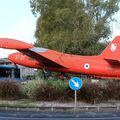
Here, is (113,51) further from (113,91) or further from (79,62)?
(113,91)

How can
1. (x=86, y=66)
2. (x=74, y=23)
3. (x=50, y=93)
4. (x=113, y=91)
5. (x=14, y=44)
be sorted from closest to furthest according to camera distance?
(x=50, y=93) → (x=113, y=91) → (x=14, y=44) → (x=86, y=66) → (x=74, y=23)

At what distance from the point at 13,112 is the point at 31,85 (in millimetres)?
4408

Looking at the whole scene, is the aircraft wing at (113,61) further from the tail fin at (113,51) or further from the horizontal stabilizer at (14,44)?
the horizontal stabilizer at (14,44)

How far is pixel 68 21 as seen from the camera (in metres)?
49.5

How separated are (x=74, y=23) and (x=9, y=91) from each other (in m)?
25.1

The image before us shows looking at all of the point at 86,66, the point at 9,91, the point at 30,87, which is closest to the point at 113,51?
the point at 86,66

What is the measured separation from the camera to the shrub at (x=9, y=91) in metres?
25.4

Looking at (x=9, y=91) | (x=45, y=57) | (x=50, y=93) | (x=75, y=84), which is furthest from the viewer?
(x=45, y=57)

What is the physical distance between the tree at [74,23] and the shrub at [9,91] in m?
21.1

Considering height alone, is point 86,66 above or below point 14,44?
below

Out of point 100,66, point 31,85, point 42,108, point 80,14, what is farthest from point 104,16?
point 42,108

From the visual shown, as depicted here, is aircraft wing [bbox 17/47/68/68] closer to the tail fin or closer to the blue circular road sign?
the tail fin

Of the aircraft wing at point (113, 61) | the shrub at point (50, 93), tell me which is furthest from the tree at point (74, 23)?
the shrub at point (50, 93)

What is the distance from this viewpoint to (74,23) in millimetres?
49531
